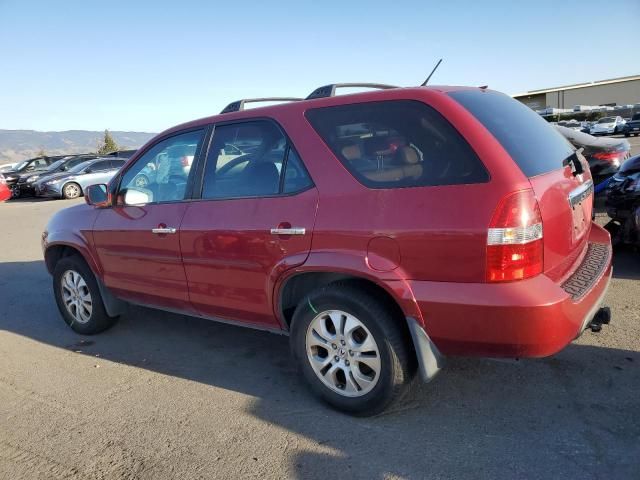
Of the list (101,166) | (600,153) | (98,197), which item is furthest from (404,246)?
(101,166)

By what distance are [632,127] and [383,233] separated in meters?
37.5

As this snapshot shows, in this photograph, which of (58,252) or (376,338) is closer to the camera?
(376,338)

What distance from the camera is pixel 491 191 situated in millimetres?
2469

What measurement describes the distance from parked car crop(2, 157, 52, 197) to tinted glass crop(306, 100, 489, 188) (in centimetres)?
2270

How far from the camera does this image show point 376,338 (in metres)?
2.83

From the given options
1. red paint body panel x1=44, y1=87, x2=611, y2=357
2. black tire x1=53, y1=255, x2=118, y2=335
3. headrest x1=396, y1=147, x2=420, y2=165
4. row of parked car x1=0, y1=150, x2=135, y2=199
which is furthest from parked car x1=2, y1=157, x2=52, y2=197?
headrest x1=396, y1=147, x2=420, y2=165

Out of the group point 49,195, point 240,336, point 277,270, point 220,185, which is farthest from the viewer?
point 49,195

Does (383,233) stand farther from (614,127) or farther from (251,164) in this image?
(614,127)

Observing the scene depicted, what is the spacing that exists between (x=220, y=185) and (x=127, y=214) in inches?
40.8

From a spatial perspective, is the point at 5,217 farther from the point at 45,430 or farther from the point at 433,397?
the point at 433,397

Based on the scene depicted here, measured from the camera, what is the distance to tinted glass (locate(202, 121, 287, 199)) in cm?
329

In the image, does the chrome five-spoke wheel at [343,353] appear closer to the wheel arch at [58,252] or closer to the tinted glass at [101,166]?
the wheel arch at [58,252]

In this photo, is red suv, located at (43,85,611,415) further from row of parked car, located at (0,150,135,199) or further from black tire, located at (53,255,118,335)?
row of parked car, located at (0,150,135,199)

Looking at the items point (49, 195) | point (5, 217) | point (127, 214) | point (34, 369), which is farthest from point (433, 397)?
point (49, 195)
